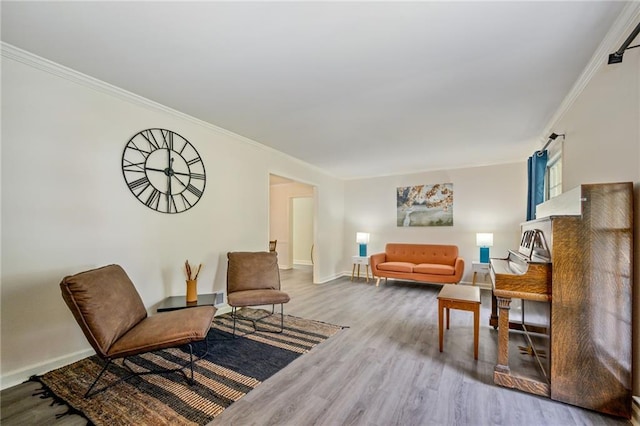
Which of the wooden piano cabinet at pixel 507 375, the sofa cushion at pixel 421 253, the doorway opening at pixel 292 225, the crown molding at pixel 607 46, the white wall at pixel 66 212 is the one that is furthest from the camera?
the doorway opening at pixel 292 225

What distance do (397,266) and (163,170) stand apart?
Result: 14.4 feet

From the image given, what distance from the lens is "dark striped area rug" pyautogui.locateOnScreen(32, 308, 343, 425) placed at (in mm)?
1692

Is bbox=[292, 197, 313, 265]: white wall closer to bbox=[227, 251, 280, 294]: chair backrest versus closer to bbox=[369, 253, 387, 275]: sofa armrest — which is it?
bbox=[369, 253, 387, 275]: sofa armrest

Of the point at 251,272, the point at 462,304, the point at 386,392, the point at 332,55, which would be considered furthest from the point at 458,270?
the point at 332,55

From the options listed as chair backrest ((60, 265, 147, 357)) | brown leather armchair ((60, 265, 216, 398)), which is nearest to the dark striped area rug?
brown leather armchair ((60, 265, 216, 398))

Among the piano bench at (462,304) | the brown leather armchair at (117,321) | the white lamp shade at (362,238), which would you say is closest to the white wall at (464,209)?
the white lamp shade at (362,238)

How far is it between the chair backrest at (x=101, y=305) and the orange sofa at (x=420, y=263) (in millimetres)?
4384

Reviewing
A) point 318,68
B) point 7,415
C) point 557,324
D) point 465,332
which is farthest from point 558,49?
point 7,415

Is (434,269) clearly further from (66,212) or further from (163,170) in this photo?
(66,212)

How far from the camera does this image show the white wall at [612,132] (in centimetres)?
164

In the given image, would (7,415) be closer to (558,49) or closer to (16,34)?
(16,34)

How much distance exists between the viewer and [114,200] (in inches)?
102

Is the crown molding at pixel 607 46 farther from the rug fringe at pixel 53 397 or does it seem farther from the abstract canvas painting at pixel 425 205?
the rug fringe at pixel 53 397

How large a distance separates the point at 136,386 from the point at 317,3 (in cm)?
287
